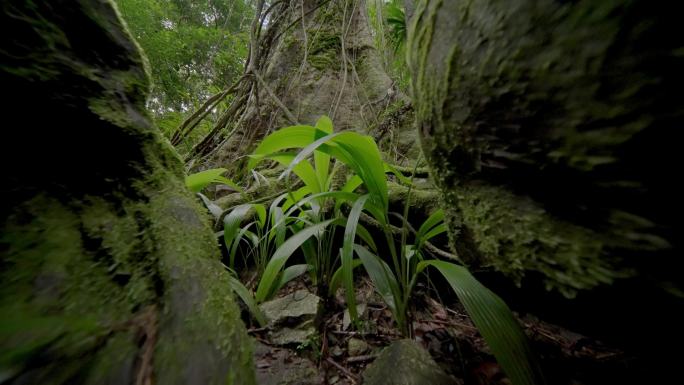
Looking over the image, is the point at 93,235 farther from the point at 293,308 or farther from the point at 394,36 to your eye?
the point at 394,36

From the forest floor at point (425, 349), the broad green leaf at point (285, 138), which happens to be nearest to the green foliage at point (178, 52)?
the broad green leaf at point (285, 138)

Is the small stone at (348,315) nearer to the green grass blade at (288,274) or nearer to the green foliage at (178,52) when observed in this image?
the green grass blade at (288,274)

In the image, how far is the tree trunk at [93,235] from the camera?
27cm

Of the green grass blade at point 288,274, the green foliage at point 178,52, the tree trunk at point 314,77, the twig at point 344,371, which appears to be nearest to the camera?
the twig at point 344,371

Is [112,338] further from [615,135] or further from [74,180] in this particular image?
[615,135]

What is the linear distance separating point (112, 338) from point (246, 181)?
5.56ft

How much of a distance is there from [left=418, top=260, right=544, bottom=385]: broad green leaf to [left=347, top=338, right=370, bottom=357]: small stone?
0.43 metres

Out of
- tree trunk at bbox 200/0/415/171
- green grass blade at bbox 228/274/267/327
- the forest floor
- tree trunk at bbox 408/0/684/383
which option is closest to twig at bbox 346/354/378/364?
the forest floor

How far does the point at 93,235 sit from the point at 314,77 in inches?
101

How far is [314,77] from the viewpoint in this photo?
2623mm

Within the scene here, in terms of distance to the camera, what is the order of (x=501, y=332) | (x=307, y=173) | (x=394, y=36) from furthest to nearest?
(x=394, y=36)
(x=307, y=173)
(x=501, y=332)

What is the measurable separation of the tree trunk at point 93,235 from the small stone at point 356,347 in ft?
1.75

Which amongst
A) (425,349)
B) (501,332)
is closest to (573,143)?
(501,332)

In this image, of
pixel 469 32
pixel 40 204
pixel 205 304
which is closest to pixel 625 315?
pixel 469 32
